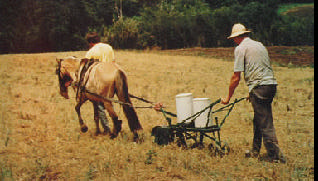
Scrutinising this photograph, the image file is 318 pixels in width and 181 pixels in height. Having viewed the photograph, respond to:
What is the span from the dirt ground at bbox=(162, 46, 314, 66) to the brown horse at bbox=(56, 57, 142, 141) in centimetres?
341

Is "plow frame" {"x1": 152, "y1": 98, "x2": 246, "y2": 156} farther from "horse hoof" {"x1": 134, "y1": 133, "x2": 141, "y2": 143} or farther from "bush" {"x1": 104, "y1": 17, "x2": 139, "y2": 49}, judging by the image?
"bush" {"x1": 104, "y1": 17, "x2": 139, "y2": 49}

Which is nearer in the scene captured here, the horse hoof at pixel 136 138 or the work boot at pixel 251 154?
the work boot at pixel 251 154

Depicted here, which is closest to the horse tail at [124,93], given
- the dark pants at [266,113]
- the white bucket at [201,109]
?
the white bucket at [201,109]

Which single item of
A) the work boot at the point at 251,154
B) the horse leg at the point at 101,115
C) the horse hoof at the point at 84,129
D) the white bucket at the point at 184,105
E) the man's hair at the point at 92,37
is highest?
the man's hair at the point at 92,37

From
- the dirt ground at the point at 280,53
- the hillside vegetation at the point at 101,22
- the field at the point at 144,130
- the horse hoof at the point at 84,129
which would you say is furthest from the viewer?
the dirt ground at the point at 280,53

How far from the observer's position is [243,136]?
26.1 ft

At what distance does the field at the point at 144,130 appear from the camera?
5605 millimetres

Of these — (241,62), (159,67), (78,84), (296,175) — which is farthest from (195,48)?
(296,175)

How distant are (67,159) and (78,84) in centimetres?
181

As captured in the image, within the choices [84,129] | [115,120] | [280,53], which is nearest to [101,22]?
[115,120]

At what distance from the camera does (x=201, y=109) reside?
6379mm

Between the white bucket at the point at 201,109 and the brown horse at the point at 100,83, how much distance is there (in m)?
1.30

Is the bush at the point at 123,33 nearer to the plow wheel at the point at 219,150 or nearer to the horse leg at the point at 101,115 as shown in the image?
the horse leg at the point at 101,115

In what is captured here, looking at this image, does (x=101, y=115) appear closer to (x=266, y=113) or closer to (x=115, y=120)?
(x=115, y=120)
